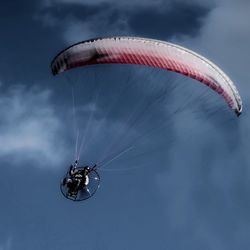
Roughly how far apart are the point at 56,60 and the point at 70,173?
5.29m

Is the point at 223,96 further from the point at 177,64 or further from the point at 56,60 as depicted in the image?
the point at 56,60

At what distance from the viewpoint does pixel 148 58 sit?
37031 mm

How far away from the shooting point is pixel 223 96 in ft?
124

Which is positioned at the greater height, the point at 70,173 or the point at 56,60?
the point at 56,60

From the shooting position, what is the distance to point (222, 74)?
38.2 m

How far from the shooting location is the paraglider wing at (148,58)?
1459 inches

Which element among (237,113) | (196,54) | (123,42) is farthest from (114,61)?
(237,113)

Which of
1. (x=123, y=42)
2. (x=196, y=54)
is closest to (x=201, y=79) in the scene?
(x=196, y=54)

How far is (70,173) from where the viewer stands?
124 feet

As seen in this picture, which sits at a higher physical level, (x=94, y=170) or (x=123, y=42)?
(x=123, y=42)

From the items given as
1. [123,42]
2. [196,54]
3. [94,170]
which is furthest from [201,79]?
[94,170]

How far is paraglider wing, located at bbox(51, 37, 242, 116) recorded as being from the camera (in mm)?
37062

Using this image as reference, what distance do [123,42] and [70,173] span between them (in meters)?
6.47

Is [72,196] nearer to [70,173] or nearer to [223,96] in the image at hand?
[70,173]
